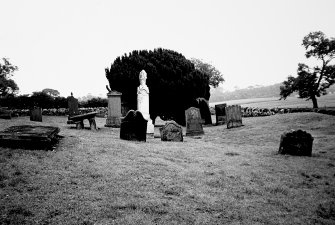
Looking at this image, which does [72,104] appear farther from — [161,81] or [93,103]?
A: [93,103]

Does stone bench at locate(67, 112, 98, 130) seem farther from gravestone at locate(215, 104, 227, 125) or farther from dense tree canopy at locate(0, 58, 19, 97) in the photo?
dense tree canopy at locate(0, 58, 19, 97)

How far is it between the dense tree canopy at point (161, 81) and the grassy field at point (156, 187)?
1376 cm

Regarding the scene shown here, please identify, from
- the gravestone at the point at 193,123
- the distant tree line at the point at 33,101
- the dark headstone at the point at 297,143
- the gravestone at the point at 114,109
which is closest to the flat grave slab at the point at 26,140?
the dark headstone at the point at 297,143

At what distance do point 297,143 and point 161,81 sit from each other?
14453 millimetres

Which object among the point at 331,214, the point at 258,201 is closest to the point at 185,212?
the point at 258,201

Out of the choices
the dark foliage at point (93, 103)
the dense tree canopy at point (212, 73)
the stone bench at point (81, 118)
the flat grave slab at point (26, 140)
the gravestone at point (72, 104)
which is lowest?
the flat grave slab at point (26, 140)

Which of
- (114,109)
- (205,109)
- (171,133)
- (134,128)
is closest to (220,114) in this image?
(205,109)

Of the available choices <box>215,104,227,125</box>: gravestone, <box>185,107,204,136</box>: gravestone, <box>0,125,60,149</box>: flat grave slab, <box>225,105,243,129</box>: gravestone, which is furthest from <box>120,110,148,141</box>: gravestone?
<box>215,104,227,125</box>: gravestone

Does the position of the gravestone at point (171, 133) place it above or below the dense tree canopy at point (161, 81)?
below

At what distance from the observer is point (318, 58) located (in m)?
26.9

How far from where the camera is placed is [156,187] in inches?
211

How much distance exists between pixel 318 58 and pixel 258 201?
2687cm

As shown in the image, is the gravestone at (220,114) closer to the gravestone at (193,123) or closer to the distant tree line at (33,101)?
the gravestone at (193,123)

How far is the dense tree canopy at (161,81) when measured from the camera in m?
22.2
